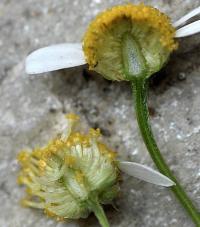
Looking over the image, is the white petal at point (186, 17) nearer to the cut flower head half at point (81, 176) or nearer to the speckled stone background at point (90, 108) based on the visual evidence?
the speckled stone background at point (90, 108)

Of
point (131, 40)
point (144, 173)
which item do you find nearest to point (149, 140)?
point (144, 173)

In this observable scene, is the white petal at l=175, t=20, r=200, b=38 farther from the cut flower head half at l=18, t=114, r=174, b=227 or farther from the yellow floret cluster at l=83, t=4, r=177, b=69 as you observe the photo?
the cut flower head half at l=18, t=114, r=174, b=227

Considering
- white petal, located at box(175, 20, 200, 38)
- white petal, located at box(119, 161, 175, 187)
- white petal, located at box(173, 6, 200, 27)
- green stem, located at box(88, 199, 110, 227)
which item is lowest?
green stem, located at box(88, 199, 110, 227)

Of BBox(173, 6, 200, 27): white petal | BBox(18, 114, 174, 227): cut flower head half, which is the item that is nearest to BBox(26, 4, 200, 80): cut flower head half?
BBox(173, 6, 200, 27): white petal

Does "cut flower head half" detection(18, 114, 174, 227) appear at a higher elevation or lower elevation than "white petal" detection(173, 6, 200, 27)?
Answer: lower

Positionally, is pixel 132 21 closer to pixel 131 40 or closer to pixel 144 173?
pixel 131 40

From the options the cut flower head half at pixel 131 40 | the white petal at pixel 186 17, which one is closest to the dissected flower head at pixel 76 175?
the cut flower head half at pixel 131 40

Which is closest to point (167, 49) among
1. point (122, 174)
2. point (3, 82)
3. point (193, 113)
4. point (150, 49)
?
point (150, 49)
